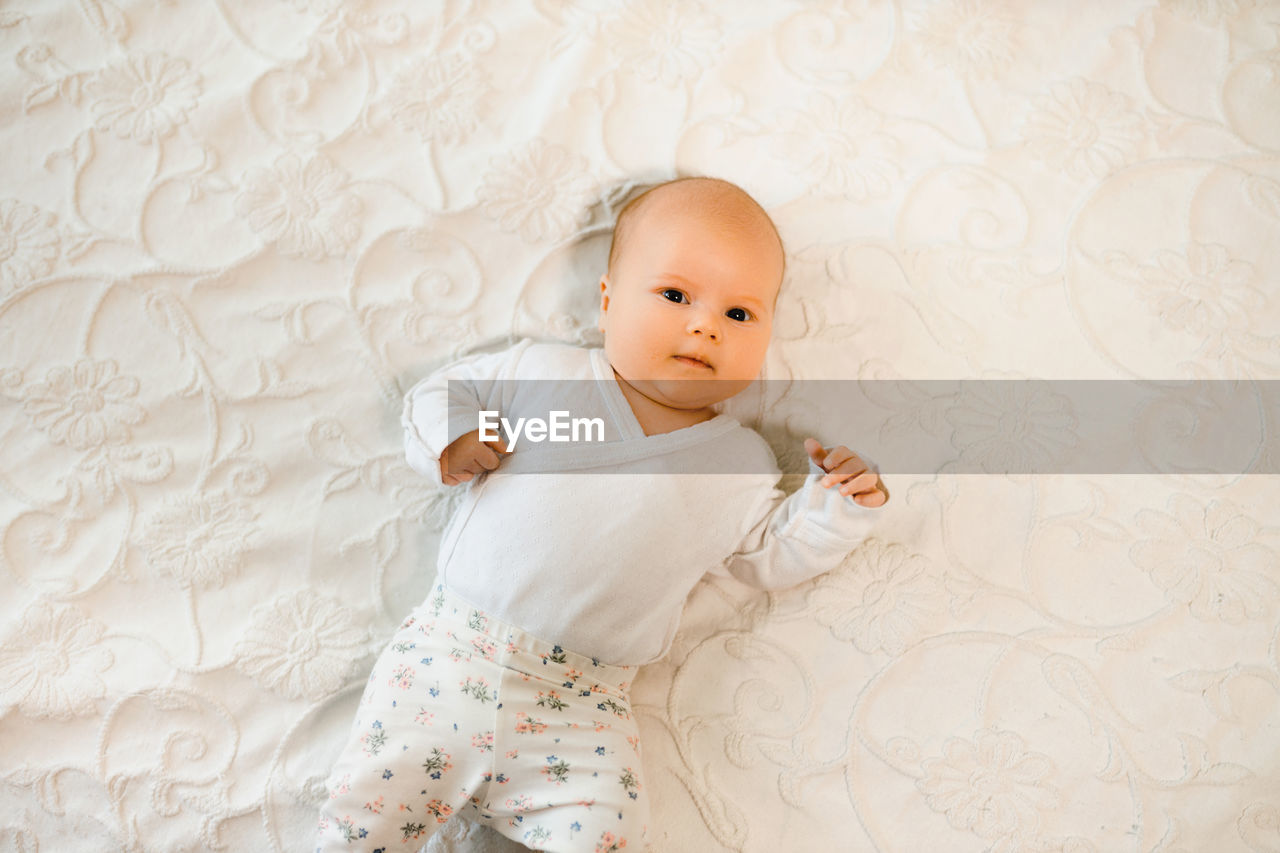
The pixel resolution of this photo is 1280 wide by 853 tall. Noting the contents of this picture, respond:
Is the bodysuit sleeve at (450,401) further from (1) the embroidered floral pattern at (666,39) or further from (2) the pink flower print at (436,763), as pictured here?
(1) the embroidered floral pattern at (666,39)

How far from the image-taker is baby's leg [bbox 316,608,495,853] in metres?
1.12

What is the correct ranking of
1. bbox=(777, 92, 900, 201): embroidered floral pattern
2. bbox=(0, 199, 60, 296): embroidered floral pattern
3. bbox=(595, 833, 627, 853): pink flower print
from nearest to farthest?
bbox=(595, 833, 627, 853): pink flower print < bbox=(0, 199, 60, 296): embroidered floral pattern < bbox=(777, 92, 900, 201): embroidered floral pattern

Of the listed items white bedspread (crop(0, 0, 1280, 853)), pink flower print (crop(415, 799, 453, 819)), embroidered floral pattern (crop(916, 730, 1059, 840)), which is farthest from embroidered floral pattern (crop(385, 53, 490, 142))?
embroidered floral pattern (crop(916, 730, 1059, 840))

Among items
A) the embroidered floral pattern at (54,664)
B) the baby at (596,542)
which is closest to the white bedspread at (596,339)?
the embroidered floral pattern at (54,664)

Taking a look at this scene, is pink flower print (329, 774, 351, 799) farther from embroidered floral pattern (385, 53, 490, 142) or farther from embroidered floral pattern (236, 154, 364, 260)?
embroidered floral pattern (385, 53, 490, 142)

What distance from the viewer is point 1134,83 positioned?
1.42 metres

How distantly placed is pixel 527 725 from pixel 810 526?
48 cm

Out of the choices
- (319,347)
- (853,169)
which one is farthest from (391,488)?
(853,169)

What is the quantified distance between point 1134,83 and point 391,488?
137cm

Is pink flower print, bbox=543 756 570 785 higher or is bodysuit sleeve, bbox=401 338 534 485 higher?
bodysuit sleeve, bbox=401 338 534 485

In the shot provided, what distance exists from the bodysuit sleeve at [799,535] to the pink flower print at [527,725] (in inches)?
13.9

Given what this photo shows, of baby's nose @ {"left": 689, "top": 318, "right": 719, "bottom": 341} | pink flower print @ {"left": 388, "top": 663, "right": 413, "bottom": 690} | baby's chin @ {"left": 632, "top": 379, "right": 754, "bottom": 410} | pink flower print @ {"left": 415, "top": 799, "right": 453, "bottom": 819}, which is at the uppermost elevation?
baby's nose @ {"left": 689, "top": 318, "right": 719, "bottom": 341}

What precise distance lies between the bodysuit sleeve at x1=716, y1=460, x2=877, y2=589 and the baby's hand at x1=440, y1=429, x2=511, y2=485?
1.28 ft

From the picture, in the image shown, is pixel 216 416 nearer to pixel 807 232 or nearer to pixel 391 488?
pixel 391 488
